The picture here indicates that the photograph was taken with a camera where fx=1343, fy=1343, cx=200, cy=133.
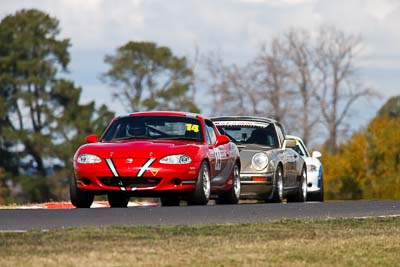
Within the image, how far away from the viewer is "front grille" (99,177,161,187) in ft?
63.5

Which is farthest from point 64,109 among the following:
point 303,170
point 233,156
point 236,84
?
point 233,156

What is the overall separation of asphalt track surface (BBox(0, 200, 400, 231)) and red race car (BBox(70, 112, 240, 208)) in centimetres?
121

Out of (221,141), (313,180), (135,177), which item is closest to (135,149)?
(135,177)

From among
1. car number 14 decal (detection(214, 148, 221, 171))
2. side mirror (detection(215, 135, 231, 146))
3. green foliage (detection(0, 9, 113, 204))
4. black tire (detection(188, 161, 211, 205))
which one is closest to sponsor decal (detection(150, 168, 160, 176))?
black tire (detection(188, 161, 211, 205))

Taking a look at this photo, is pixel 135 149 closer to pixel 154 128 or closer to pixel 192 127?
pixel 154 128

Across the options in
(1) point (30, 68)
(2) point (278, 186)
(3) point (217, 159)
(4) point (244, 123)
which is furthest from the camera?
(1) point (30, 68)

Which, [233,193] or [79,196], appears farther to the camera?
[233,193]

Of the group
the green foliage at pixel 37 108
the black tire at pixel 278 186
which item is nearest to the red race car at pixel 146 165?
the black tire at pixel 278 186

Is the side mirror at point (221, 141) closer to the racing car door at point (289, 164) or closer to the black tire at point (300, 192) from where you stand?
the racing car door at point (289, 164)

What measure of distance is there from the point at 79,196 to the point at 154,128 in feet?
5.90

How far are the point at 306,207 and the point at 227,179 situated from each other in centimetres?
250

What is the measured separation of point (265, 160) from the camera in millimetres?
23500

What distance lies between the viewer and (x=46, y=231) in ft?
44.4

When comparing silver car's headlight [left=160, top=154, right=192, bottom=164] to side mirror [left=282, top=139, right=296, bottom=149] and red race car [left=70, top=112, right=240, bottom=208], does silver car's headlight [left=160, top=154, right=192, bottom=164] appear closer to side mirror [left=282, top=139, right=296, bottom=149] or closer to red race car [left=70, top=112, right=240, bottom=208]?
red race car [left=70, top=112, right=240, bottom=208]
